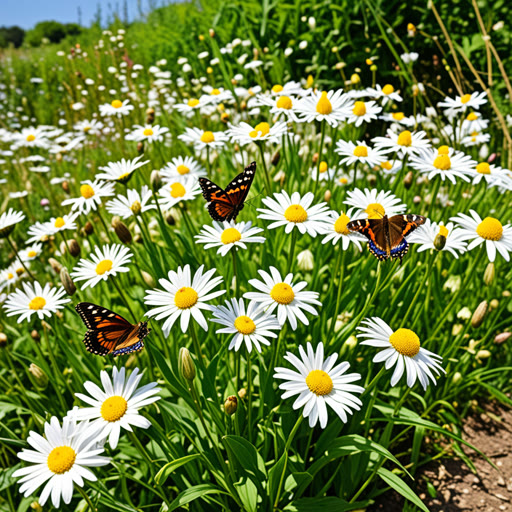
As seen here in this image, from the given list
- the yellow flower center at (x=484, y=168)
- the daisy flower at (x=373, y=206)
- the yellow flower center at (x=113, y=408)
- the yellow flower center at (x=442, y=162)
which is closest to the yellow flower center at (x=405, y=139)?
the yellow flower center at (x=442, y=162)

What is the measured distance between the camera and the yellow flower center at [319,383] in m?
1.64

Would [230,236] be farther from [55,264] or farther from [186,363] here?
[55,264]

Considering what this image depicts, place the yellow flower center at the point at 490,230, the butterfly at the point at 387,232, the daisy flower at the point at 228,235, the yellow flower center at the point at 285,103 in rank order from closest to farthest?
the butterfly at the point at 387,232, the daisy flower at the point at 228,235, the yellow flower center at the point at 490,230, the yellow flower center at the point at 285,103

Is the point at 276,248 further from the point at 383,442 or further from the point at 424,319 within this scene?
the point at 383,442

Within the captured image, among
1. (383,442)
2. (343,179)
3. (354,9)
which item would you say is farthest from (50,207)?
(383,442)

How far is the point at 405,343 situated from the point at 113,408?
44.7 inches

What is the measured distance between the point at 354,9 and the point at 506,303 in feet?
13.5

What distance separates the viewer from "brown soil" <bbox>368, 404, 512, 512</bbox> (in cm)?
247

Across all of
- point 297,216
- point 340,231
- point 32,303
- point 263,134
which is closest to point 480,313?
point 340,231

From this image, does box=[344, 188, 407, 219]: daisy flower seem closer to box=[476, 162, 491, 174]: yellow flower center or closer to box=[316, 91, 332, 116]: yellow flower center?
box=[316, 91, 332, 116]: yellow flower center

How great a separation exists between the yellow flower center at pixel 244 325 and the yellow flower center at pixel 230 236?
456 mm

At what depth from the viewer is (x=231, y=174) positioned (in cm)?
391

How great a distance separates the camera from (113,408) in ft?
5.16

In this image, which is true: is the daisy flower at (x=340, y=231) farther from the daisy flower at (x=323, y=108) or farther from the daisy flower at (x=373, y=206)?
the daisy flower at (x=323, y=108)
